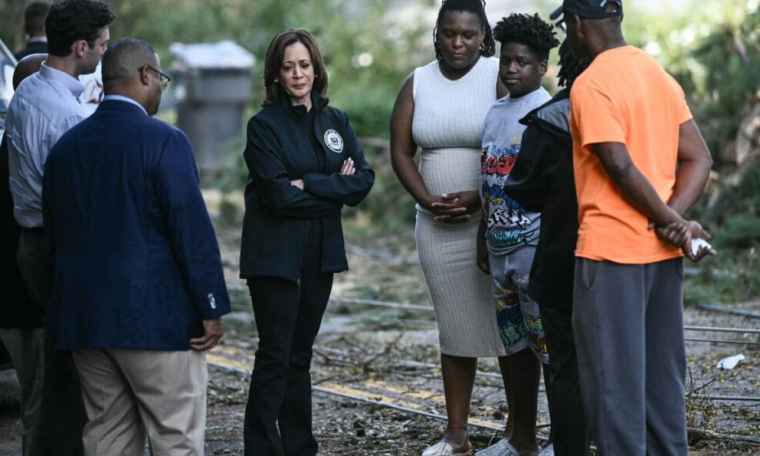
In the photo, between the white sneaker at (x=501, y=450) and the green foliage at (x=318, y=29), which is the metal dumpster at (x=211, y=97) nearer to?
the green foliage at (x=318, y=29)

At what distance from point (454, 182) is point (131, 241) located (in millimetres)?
1825

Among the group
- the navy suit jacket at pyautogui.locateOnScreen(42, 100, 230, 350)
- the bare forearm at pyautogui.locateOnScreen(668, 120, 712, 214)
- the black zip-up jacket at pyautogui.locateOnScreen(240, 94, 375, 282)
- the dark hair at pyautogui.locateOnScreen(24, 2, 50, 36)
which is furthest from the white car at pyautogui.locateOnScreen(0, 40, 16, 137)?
the bare forearm at pyautogui.locateOnScreen(668, 120, 712, 214)

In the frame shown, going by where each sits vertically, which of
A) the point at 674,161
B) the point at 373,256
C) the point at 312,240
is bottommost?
the point at 373,256

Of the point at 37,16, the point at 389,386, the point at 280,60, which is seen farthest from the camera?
the point at 37,16

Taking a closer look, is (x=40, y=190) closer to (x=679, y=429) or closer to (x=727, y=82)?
(x=679, y=429)

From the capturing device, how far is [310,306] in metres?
5.15

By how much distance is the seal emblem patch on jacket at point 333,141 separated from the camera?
5.19 metres

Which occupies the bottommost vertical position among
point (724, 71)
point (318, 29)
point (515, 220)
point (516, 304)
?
point (516, 304)

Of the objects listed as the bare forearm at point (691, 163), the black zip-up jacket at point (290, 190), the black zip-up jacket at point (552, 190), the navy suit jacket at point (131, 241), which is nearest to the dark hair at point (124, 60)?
the navy suit jacket at point (131, 241)

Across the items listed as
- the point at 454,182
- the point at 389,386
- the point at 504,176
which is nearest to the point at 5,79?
the point at 389,386

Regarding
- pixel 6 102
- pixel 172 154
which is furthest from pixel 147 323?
pixel 6 102

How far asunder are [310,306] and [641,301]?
167 cm

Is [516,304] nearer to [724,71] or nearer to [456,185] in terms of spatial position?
[456,185]

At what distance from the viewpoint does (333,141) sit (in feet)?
17.1
